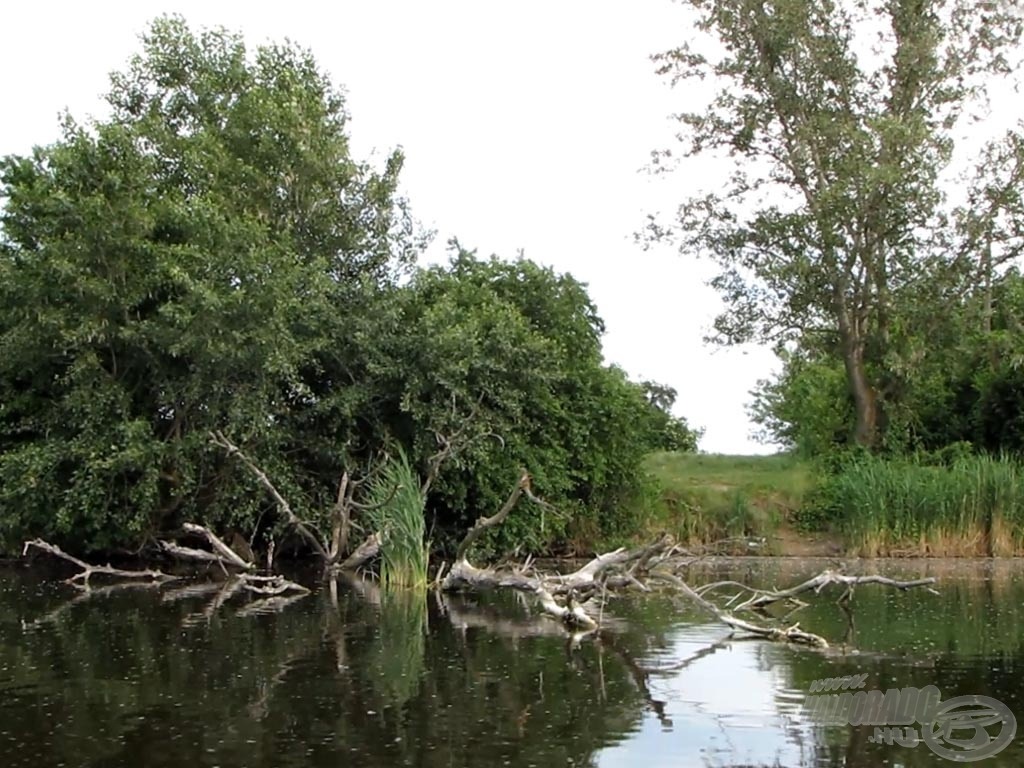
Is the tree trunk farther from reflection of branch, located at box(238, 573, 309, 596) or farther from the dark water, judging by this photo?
reflection of branch, located at box(238, 573, 309, 596)

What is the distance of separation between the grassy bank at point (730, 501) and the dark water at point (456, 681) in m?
10.0

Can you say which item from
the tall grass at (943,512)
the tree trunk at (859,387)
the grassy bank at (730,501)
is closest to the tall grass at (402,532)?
the grassy bank at (730,501)

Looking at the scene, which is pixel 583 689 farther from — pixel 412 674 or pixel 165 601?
pixel 165 601

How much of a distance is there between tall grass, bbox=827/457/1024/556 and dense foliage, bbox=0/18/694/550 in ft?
17.3

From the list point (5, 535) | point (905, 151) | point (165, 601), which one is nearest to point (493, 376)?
point (165, 601)

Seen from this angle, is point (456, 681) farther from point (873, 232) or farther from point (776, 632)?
point (873, 232)

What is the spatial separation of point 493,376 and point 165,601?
888 centimetres

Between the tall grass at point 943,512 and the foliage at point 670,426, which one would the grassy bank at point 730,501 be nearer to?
the tall grass at point 943,512

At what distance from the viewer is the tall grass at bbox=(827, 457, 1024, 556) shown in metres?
26.7

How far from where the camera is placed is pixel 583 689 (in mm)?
11734

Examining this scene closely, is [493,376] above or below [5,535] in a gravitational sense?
above

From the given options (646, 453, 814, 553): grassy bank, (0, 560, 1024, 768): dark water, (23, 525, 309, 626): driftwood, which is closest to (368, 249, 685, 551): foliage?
(646, 453, 814, 553): grassy bank

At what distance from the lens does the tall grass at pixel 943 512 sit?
87.5 ft

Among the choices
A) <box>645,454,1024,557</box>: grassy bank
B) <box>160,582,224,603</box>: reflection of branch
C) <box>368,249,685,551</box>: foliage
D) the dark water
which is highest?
<box>368,249,685,551</box>: foliage
